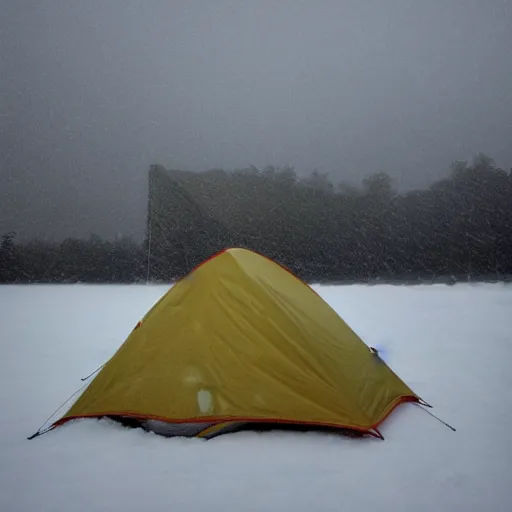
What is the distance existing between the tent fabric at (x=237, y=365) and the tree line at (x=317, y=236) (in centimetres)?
1710

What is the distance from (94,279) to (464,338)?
1871 centimetres

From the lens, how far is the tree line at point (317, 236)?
19.8 m

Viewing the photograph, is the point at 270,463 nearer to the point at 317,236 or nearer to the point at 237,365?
the point at 237,365

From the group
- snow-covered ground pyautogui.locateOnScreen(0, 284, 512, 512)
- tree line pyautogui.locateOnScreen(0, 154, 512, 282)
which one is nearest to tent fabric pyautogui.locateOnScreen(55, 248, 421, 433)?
snow-covered ground pyautogui.locateOnScreen(0, 284, 512, 512)

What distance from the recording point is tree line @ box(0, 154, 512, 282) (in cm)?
1977

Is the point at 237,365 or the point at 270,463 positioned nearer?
the point at 270,463

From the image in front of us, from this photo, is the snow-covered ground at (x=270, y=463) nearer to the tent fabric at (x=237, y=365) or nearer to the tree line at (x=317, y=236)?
the tent fabric at (x=237, y=365)

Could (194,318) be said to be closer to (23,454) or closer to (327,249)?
(23,454)

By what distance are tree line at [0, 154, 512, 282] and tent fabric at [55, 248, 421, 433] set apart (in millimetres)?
17100

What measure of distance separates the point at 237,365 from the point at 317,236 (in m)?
18.8

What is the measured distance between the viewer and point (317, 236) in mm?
21047

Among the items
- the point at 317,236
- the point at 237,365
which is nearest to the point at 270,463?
the point at 237,365

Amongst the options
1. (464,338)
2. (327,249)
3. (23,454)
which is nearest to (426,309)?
(464,338)

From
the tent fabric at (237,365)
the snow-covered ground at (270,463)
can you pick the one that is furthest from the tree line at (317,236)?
the tent fabric at (237,365)
